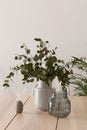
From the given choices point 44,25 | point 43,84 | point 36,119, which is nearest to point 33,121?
point 36,119

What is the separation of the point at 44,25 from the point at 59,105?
1.86 m

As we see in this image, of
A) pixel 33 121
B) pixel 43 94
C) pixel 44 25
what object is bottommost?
pixel 33 121

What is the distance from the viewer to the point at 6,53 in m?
3.36

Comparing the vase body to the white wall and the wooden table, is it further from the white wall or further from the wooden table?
the white wall

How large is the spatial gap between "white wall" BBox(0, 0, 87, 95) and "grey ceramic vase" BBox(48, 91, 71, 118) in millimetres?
1704

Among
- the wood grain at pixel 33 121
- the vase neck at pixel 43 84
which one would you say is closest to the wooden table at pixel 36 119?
the wood grain at pixel 33 121

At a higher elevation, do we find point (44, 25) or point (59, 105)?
point (44, 25)

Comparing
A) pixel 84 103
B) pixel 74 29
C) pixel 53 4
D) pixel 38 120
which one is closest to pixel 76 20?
pixel 74 29

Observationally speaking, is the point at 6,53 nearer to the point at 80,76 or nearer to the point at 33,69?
the point at 80,76

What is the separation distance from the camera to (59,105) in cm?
156

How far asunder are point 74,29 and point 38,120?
6.42 ft

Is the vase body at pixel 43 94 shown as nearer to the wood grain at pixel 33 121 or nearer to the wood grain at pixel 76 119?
the wood grain at pixel 33 121

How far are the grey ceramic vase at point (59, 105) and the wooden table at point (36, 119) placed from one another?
0.11ft

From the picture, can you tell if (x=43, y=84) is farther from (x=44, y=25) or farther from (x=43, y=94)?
(x=44, y=25)
